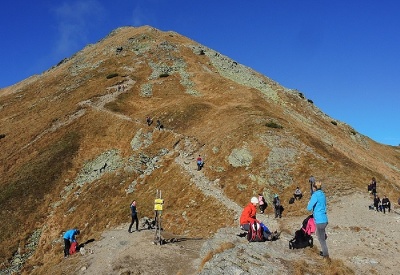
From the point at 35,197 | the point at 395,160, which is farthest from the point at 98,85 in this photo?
the point at 395,160

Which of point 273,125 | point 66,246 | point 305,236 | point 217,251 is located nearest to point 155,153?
point 273,125

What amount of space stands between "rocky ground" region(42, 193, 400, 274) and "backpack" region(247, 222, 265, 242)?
0.73 m

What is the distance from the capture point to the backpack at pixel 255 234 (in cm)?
2100

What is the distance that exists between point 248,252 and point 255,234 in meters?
2.71

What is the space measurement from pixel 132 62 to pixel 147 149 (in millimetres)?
50978

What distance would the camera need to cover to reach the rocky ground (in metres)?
17.8

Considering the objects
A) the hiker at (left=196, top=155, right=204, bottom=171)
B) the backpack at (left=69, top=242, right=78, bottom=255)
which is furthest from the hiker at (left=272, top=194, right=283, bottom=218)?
the backpack at (left=69, top=242, right=78, bottom=255)

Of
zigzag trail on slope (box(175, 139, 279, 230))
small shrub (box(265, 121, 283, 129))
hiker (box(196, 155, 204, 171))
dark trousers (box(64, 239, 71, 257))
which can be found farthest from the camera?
small shrub (box(265, 121, 283, 129))

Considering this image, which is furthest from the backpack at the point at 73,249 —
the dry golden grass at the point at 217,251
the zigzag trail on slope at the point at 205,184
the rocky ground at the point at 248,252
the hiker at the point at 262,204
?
the hiker at the point at 262,204

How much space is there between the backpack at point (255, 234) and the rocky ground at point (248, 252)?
73cm

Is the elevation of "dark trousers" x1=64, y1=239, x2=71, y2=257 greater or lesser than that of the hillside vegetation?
lesser

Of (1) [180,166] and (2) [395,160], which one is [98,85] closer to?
(1) [180,166]

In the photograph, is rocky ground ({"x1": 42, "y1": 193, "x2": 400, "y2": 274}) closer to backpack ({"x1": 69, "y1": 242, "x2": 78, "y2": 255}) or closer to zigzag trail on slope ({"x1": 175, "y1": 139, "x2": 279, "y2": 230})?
backpack ({"x1": 69, "y1": 242, "x2": 78, "y2": 255})

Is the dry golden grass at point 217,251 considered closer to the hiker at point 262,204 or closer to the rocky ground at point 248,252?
the rocky ground at point 248,252
